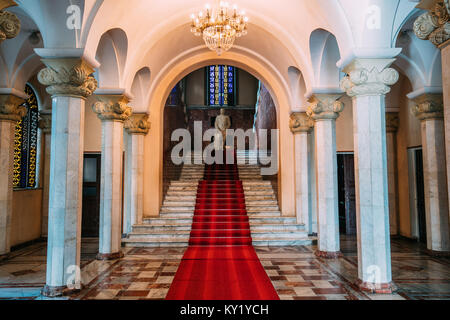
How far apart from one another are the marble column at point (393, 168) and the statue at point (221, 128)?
6333mm

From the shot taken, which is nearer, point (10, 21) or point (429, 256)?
point (10, 21)

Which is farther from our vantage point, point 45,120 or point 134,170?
point 45,120

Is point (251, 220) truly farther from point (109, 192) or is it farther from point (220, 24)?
point (220, 24)

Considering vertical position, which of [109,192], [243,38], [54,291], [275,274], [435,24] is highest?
[243,38]

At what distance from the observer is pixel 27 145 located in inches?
356

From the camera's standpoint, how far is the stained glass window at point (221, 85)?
21719mm

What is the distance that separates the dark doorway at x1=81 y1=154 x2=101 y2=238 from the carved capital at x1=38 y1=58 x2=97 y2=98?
5.80m

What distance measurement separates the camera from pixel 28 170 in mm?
8977

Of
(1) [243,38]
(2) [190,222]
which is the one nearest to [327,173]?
(2) [190,222]

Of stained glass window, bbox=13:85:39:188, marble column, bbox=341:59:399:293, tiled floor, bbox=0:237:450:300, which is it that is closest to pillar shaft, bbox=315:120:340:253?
tiled floor, bbox=0:237:450:300

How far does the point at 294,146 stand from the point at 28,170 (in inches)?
298

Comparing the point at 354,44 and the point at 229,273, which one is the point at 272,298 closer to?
the point at 229,273

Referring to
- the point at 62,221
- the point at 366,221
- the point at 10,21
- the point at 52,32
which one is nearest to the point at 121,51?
the point at 52,32

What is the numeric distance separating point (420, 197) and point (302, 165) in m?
3.24
